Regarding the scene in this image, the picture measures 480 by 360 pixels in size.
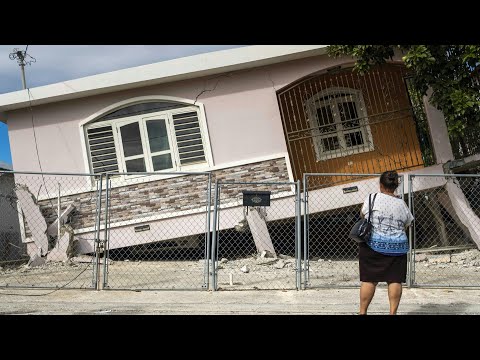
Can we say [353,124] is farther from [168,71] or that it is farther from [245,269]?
[245,269]

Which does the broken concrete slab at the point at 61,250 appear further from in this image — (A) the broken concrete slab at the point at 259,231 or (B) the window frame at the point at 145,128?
(A) the broken concrete slab at the point at 259,231

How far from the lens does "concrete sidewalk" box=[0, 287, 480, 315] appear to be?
19.8 feet

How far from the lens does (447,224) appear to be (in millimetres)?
10578

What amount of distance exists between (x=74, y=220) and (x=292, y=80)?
5016mm

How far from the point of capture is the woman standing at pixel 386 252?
482cm

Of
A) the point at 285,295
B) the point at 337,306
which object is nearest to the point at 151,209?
the point at 285,295

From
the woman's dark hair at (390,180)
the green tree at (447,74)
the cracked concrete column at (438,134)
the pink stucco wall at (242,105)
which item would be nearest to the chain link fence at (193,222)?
the cracked concrete column at (438,134)

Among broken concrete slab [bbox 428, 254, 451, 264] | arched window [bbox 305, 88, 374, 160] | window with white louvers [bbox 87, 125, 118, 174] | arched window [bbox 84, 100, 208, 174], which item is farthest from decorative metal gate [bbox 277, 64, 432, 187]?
window with white louvers [bbox 87, 125, 118, 174]

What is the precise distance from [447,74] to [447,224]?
9.83 feet

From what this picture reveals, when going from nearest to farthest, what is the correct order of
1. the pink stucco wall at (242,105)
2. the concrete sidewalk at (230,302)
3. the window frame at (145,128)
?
the concrete sidewalk at (230,302)
the pink stucco wall at (242,105)
the window frame at (145,128)

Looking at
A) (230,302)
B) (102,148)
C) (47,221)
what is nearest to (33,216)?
(47,221)

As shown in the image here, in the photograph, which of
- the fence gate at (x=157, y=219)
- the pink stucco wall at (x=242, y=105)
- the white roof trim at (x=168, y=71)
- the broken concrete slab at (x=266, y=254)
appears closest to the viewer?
the broken concrete slab at (x=266, y=254)

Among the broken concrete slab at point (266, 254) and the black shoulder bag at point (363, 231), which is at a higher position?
the black shoulder bag at point (363, 231)

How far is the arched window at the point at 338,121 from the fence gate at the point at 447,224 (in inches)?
64.0
